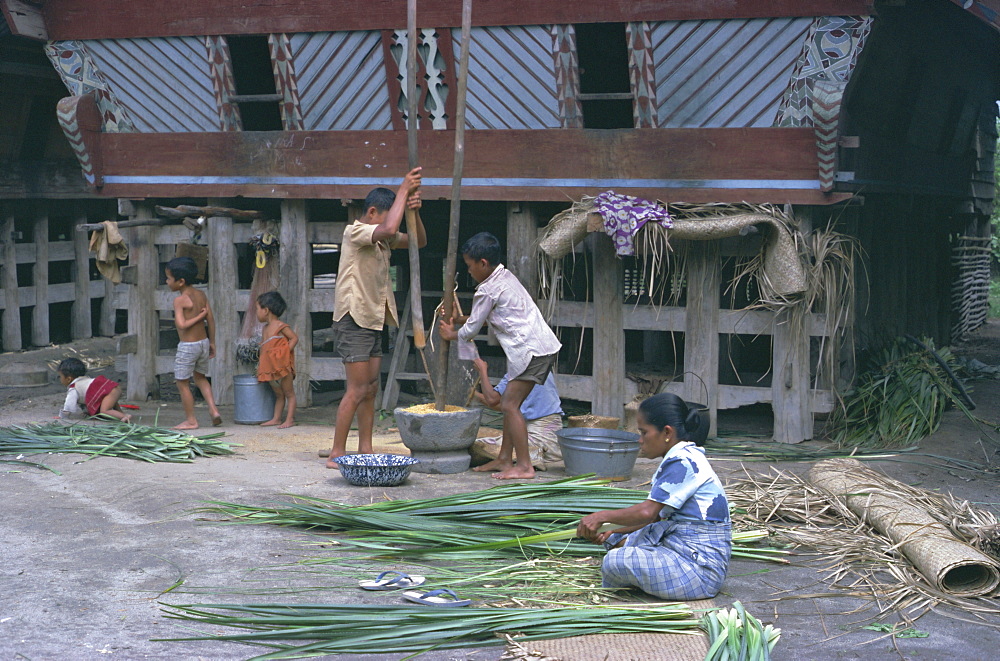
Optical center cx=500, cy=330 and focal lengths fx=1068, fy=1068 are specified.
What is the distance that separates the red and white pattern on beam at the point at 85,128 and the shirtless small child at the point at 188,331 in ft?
6.03

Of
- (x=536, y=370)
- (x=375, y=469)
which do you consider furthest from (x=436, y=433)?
(x=536, y=370)

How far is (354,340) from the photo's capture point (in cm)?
786

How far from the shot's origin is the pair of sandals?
14.8 feet

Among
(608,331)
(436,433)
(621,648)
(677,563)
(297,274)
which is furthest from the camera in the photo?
(297,274)

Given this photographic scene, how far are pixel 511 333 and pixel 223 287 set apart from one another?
4339 mm

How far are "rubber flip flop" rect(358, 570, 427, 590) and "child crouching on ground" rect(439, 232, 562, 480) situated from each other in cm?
A: 252

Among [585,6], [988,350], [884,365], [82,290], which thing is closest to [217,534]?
[585,6]

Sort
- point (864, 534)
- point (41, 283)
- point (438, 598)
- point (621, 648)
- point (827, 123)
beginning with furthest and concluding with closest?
point (41, 283) < point (827, 123) < point (864, 534) < point (438, 598) < point (621, 648)

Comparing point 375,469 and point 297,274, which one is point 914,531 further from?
point 297,274

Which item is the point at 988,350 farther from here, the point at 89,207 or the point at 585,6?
the point at 89,207

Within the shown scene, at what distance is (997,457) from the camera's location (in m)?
8.30

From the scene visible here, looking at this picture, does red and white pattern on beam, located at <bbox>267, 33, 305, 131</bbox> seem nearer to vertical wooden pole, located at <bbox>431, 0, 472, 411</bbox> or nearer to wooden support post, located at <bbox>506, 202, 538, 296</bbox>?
wooden support post, located at <bbox>506, 202, 538, 296</bbox>

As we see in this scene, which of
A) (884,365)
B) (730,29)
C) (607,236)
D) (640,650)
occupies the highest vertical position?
(730,29)

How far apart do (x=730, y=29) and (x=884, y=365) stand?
11.8 ft
